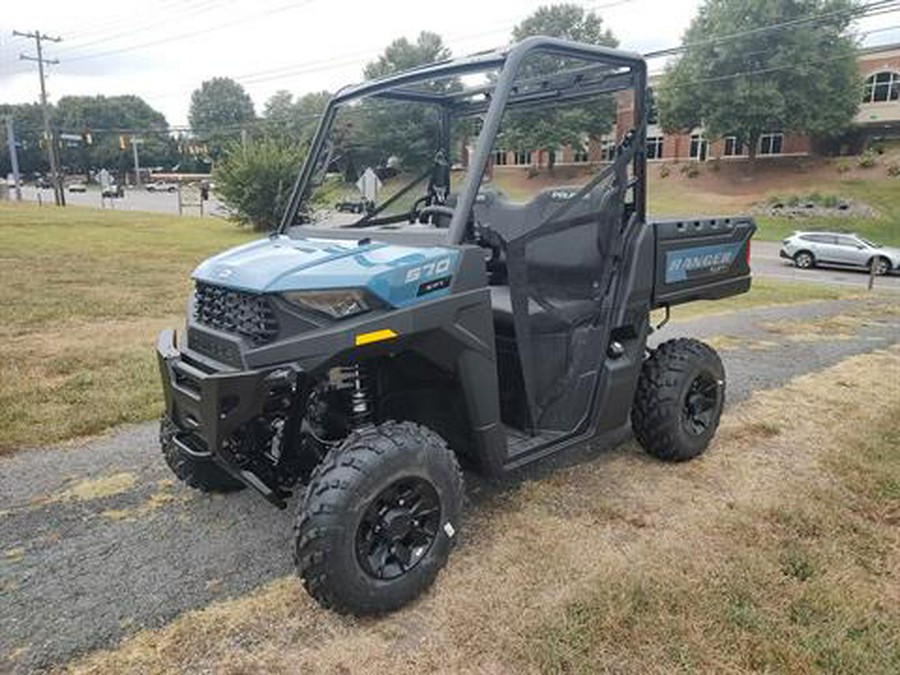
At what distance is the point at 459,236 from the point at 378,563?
1384 millimetres

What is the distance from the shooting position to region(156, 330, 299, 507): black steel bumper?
2.54 m

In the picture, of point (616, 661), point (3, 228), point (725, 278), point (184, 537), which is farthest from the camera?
point (3, 228)

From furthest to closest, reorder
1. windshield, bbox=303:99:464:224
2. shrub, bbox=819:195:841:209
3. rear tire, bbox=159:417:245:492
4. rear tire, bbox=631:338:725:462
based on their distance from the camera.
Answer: shrub, bbox=819:195:841:209 < rear tire, bbox=631:338:725:462 < windshield, bbox=303:99:464:224 < rear tire, bbox=159:417:245:492

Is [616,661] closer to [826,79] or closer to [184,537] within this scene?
[184,537]

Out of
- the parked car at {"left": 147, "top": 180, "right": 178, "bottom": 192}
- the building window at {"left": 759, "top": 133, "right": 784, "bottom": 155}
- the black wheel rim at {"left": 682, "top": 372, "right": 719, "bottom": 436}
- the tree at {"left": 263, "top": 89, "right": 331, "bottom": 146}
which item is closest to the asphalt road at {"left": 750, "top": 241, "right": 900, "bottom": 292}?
the tree at {"left": 263, "top": 89, "right": 331, "bottom": 146}

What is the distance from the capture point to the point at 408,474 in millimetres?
2707

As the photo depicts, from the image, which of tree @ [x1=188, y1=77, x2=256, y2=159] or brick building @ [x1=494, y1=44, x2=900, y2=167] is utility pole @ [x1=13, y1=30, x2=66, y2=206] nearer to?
brick building @ [x1=494, y1=44, x2=900, y2=167]

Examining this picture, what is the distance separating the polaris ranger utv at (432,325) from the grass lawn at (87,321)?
78.4 inches

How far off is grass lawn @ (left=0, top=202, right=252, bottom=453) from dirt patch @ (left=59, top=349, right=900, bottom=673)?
9.03 feet

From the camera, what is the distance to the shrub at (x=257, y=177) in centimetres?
2400

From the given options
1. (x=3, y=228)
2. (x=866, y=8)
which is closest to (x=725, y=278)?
(x=866, y=8)

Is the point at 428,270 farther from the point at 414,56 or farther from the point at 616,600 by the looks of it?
the point at 414,56

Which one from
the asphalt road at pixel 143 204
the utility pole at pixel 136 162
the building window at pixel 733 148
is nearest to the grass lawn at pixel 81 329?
the asphalt road at pixel 143 204

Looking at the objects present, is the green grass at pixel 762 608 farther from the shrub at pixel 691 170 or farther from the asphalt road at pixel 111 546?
the shrub at pixel 691 170
